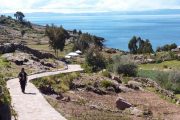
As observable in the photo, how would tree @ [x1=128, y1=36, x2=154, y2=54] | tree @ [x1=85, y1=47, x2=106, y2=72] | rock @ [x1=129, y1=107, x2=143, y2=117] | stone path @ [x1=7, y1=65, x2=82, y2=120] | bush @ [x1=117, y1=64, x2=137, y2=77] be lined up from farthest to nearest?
1. tree @ [x1=128, y1=36, x2=154, y2=54]
2. tree @ [x1=85, y1=47, x2=106, y2=72]
3. bush @ [x1=117, y1=64, x2=137, y2=77]
4. rock @ [x1=129, y1=107, x2=143, y2=117]
5. stone path @ [x1=7, y1=65, x2=82, y2=120]

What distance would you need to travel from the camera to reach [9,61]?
4847cm

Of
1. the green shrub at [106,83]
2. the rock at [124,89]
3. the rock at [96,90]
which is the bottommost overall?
the rock at [124,89]

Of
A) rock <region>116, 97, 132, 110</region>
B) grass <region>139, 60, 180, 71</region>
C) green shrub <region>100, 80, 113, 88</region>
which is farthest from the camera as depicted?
grass <region>139, 60, 180, 71</region>

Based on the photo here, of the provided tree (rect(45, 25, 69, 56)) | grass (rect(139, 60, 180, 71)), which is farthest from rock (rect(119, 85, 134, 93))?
grass (rect(139, 60, 180, 71))

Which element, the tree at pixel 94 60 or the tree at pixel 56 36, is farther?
the tree at pixel 56 36

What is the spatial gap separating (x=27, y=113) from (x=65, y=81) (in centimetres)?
1562

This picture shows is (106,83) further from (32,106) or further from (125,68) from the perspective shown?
(32,106)

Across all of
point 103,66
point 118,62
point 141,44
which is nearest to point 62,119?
point 118,62

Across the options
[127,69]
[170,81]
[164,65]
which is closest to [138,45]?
[164,65]

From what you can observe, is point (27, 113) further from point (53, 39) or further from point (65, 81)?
point (53, 39)

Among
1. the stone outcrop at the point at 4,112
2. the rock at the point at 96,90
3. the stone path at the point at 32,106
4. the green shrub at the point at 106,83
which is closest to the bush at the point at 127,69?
the green shrub at the point at 106,83

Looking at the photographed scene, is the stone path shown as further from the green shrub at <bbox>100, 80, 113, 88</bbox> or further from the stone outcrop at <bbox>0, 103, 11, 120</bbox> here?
the green shrub at <bbox>100, 80, 113, 88</bbox>

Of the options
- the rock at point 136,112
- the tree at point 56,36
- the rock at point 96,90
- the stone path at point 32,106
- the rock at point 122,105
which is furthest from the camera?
the tree at point 56,36

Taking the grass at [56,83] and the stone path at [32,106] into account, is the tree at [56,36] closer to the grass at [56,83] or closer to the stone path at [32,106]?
the grass at [56,83]
